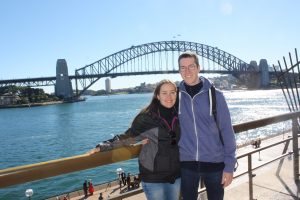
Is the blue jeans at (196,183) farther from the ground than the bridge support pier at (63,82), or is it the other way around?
the bridge support pier at (63,82)

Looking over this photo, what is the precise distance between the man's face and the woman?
0.18m

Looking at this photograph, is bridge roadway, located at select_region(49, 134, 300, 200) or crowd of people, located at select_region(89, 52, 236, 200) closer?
crowd of people, located at select_region(89, 52, 236, 200)

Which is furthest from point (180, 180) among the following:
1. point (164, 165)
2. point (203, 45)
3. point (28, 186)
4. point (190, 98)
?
point (203, 45)

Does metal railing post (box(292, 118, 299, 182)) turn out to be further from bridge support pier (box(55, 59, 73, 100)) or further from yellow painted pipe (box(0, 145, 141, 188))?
bridge support pier (box(55, 59, 73, 100))

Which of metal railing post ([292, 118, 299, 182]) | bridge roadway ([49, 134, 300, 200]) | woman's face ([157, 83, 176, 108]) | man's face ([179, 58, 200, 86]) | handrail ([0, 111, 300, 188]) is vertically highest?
man's face ([179, 58, 200, 86])

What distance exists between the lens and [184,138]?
230cm

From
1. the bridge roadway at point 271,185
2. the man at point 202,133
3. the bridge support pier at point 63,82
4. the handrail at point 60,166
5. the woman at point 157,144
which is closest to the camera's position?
the handrail at point 60,166

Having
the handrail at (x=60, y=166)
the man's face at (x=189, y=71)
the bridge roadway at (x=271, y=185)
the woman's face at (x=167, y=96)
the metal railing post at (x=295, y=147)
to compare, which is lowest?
the bridge roadway at (x=271, y=185)

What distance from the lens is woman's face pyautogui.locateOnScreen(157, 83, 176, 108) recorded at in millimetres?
2266

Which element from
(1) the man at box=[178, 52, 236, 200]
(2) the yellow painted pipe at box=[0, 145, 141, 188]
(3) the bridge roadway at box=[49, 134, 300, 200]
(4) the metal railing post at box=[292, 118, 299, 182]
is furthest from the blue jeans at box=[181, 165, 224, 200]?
→ (4) the metal railing post at box=[292, 118, 299, 182]

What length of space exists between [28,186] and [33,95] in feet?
370

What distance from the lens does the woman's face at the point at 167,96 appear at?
2.27 meters

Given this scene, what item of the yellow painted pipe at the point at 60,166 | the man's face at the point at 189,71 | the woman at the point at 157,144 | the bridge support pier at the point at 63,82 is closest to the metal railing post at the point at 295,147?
the man's face at the point at 189,71

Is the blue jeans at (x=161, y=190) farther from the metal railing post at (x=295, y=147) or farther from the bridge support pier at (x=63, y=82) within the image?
the bridge support pier at (x=63, y=82)
